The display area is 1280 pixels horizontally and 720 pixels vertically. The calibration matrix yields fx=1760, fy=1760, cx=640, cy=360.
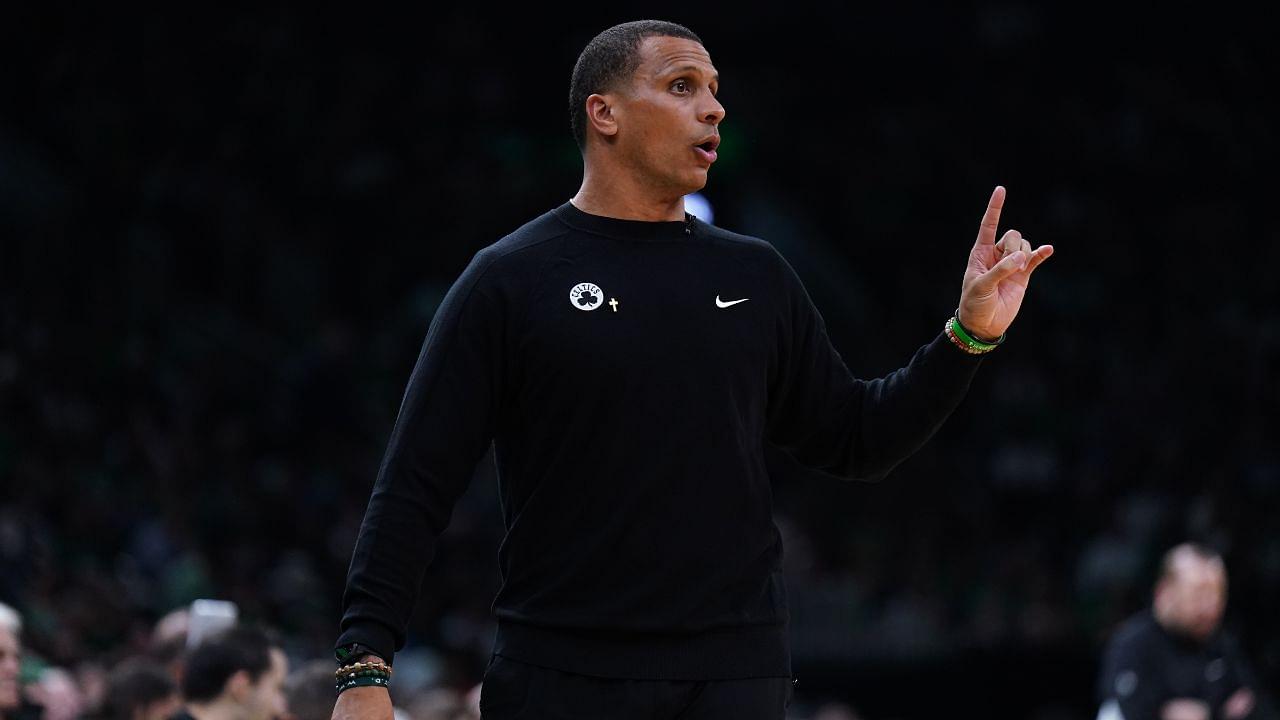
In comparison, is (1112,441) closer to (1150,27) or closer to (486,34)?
(1150,27)

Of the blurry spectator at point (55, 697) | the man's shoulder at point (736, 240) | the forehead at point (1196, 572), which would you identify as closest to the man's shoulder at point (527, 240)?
the man's shoulder at point (736, 240)

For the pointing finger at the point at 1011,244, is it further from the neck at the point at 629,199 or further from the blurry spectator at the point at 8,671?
the blurry spectator at the point at 8,671

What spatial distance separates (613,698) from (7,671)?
3474 mm

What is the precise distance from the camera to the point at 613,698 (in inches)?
119

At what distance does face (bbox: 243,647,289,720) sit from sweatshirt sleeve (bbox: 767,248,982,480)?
2208 mm

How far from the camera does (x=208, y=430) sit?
38.9ft

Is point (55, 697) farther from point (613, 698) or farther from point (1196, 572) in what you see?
point (1196, 572)

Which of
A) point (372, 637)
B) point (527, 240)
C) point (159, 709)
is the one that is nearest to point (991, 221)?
point (527, 240)

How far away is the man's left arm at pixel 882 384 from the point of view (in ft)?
11.0

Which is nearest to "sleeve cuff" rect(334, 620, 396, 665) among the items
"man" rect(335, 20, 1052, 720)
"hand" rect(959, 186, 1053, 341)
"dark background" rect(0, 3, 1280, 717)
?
"man" rect(335, 20, 1052, 720)

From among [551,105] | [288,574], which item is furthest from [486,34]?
[288,574]

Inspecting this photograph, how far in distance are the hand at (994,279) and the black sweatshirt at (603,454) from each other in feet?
1.25

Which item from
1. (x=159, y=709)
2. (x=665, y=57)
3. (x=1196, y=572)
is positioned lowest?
(x=1196, y=572)

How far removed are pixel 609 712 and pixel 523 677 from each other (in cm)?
17
